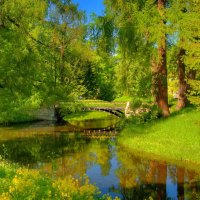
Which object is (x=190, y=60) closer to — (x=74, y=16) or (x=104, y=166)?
(x=104, y=166)

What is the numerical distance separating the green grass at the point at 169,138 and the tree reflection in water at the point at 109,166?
1.02 meters

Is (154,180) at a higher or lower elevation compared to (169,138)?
lower

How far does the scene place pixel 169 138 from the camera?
2448 cm

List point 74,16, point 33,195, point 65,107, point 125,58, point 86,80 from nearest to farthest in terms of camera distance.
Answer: point 33,195 → point 125,58 → point 74,16 → point 65,107 → point 86,80

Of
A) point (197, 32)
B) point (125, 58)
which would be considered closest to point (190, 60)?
point (197, 32)

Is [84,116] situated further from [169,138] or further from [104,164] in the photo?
[104,164]

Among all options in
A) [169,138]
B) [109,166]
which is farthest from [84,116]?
[109,166]

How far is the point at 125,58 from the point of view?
A: 1209 inches

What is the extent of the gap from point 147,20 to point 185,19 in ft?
11.1

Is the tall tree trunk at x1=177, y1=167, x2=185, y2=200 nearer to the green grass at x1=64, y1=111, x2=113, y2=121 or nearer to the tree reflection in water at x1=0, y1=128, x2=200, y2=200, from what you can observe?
the tree reflection in water at x1=0, y1=128, x2=200, y2=200

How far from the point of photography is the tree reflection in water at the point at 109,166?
1644 centimetres

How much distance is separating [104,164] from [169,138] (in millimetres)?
5122

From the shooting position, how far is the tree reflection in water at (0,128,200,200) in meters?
16.4

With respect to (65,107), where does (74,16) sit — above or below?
above
